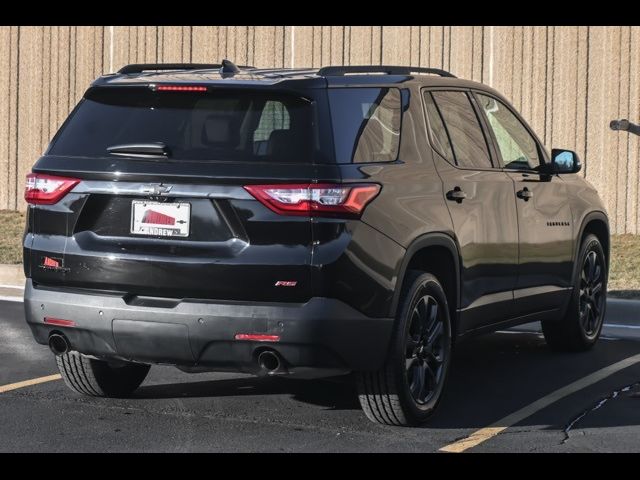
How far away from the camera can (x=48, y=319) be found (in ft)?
21.6

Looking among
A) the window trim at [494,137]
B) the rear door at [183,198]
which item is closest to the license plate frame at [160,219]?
the rear door at [183,198]

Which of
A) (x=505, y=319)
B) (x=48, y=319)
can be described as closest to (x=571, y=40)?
(x=505, y=319)

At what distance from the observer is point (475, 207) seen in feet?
24.2

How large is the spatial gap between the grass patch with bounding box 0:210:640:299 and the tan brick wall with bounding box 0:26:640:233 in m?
0.54

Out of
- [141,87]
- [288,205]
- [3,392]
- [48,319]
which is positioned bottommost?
[3,392]

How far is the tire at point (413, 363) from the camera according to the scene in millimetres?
6535

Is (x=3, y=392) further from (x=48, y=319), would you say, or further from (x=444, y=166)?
(x=444, y=166)

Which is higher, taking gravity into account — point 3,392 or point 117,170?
point 117,170

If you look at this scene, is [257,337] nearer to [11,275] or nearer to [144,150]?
[144,150]

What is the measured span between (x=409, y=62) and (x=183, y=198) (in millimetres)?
9960

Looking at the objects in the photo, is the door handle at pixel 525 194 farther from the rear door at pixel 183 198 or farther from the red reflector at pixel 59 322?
the red reflector at pixel 59 322
